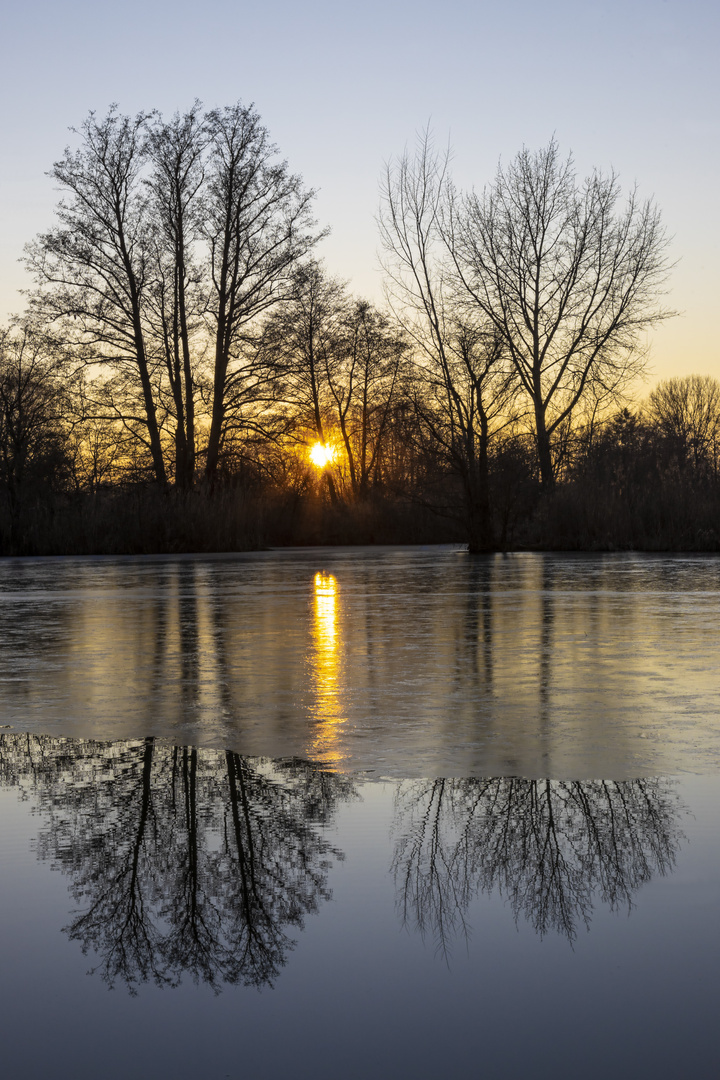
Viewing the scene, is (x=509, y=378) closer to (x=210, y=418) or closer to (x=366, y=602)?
(x=210, y=418)

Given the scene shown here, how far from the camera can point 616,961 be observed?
267cm

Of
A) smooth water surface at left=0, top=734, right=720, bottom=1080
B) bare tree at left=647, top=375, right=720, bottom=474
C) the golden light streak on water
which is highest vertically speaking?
bare tree at left=647, top=375, right=720, bottom=474

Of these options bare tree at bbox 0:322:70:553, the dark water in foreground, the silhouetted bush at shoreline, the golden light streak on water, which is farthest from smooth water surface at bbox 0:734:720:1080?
bare tree at bbox 0:322:70:553

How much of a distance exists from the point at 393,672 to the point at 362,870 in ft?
14.6

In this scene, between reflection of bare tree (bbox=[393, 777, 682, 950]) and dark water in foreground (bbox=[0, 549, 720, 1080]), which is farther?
reflection of bare tree (bbox=[393, 777, 682, 950])

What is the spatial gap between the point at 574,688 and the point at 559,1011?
4.61 m

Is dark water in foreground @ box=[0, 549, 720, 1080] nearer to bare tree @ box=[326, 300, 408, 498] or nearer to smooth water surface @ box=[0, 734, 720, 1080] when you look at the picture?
smooth water surface @ box=[0, 734, 720, 1080]

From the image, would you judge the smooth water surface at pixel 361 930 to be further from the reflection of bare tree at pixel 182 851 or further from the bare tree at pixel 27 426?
the bare tree at pixel 27 426

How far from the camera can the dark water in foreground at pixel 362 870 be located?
92.5 inches

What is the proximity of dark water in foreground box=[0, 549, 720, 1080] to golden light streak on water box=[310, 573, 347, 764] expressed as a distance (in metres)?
0.05

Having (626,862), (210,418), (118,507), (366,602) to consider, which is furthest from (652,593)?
(210,418)

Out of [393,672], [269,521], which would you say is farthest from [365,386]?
[393,672]

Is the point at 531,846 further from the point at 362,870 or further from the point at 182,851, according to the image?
the point at 182,851

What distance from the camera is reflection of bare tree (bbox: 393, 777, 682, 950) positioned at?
10.1ft
